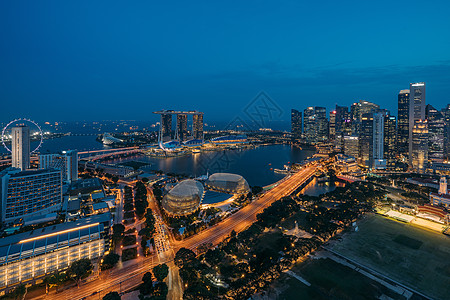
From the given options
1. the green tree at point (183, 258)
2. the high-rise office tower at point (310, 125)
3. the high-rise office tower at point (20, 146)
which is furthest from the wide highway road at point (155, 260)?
the high-rise office tower at point (310, 125)

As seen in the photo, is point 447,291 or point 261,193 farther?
point 261,193

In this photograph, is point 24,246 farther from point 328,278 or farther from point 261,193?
point 261,193

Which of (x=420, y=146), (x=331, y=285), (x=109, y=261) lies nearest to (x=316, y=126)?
(x=420, y=146)

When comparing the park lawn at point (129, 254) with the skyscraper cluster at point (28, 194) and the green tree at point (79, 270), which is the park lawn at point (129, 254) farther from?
the skyscraper cluster at point (28, 194)

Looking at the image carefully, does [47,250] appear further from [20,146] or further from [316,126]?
[316,126]

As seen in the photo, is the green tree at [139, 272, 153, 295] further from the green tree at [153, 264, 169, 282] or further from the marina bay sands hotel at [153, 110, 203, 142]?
the marina bay sands hotel at [153, 110, 203, 142]

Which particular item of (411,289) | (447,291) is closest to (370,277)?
(411,289)
